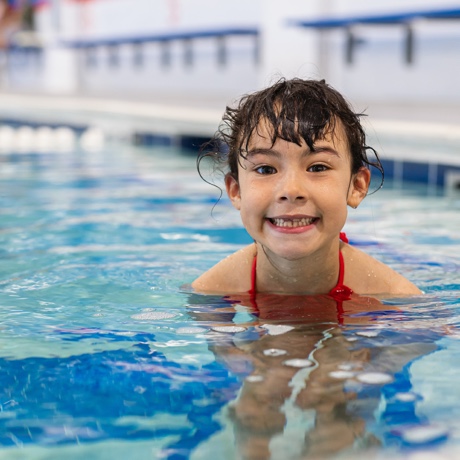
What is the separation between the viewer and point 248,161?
245cm

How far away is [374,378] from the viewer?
79.6 inches

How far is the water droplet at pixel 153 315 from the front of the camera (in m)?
2.68

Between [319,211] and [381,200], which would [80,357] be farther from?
[381,200]

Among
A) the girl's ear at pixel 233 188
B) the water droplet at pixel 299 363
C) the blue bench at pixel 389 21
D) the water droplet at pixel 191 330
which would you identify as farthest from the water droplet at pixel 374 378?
the blue bench at pixel 389 21

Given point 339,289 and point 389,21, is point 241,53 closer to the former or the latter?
point 389,21

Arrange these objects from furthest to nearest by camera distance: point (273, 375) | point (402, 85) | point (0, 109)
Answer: point (0, 109), point (402, 85), point (273, 375)

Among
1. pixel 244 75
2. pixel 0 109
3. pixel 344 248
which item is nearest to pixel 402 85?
pixel 244 75

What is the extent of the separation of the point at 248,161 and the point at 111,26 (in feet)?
59.8

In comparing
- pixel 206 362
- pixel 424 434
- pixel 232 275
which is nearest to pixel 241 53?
pixel 232 275

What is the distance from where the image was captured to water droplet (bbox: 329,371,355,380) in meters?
1.99

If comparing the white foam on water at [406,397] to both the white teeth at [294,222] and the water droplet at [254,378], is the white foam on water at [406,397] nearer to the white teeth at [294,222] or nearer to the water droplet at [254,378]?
the water droplet at [254,378]

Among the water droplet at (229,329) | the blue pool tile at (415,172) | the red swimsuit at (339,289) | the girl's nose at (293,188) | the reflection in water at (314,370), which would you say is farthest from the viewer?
the blue pool tile at (415,172)

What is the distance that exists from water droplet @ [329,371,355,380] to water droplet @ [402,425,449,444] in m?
0.25

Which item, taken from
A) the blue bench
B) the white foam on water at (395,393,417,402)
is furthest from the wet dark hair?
the blue bench
